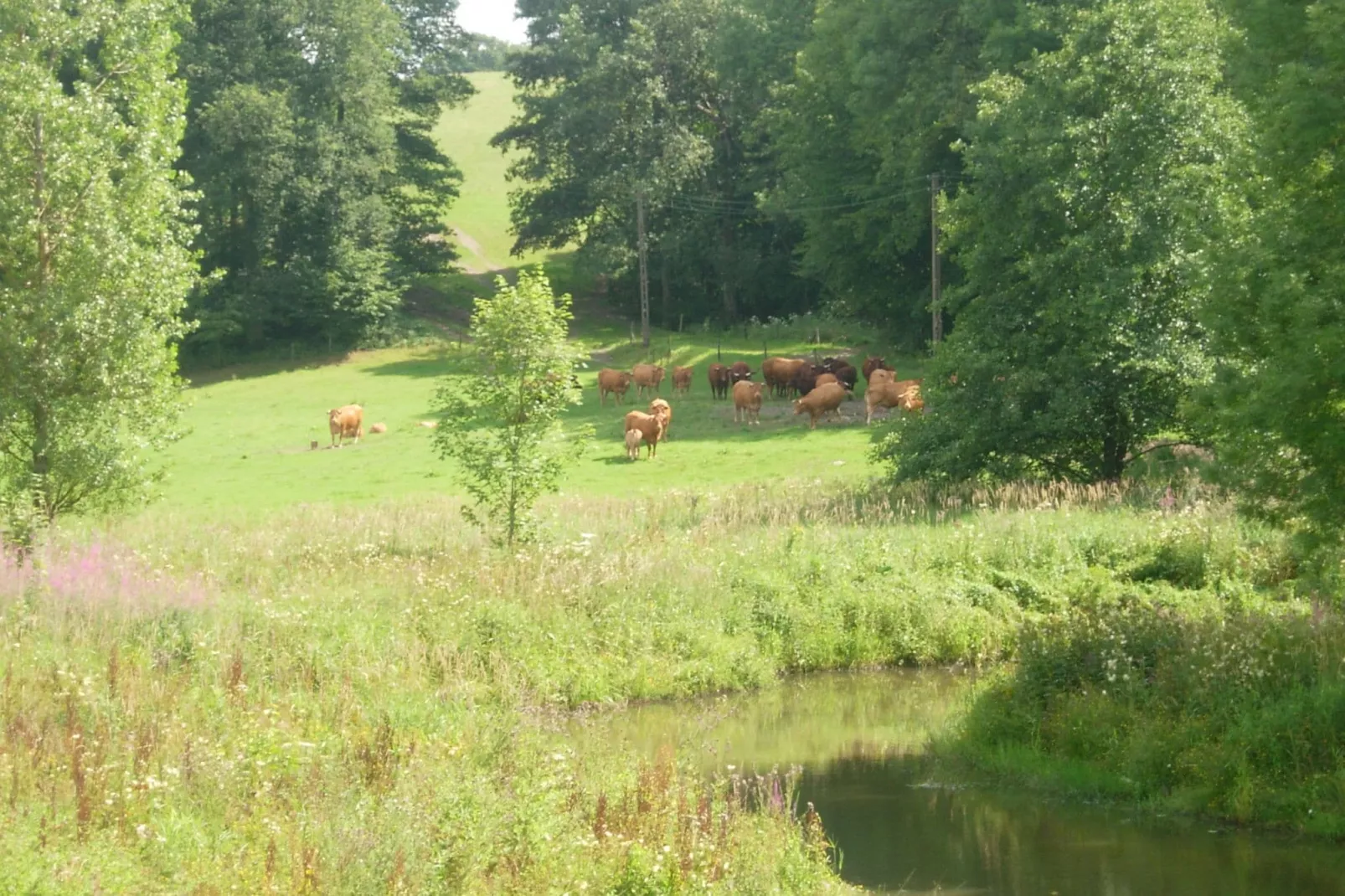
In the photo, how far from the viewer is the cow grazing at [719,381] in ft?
157

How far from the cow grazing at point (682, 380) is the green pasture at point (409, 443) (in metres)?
0.40

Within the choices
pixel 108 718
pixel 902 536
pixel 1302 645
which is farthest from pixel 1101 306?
pixel 108 718

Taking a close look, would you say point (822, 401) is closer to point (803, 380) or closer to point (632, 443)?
point (803, 380)

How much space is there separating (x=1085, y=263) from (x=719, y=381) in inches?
884

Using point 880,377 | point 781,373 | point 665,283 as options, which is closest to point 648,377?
point 781,373

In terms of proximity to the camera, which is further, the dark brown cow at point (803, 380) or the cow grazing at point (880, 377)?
the dark brown cow at point (803, 380)

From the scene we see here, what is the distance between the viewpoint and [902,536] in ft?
73.5

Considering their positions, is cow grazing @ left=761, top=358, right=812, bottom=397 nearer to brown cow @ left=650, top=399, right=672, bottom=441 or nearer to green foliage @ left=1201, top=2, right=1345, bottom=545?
brown cow @ left=650, top=399, right=672, bottom=441

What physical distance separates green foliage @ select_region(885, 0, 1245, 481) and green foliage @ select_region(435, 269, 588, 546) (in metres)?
8.59

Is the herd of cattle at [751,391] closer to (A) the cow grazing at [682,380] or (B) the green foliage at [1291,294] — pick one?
(A) the cow grazing at [682,380]

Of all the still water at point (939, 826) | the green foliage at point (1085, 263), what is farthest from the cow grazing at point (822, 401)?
the still water at point (939, 826)

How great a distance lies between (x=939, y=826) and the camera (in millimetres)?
13273

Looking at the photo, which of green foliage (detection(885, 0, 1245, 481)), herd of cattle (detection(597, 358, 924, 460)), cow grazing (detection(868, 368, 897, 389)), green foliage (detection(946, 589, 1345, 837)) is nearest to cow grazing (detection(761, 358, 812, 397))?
herd of cattle (detection(597, 358, 924, 460))

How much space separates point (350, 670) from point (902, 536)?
9599 mm
